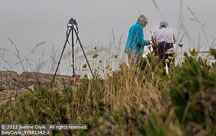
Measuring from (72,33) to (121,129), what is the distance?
515 cm

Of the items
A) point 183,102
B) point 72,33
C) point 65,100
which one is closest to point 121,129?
point 183,102

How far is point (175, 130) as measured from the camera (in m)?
1.43

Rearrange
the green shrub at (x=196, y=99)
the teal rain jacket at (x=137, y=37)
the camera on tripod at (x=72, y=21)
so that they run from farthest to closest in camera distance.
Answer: the camera on tripod at (x=72, y=21) < the teal rain jacket at (x=137, y=37) < the green shrub at (x=196, y=99)

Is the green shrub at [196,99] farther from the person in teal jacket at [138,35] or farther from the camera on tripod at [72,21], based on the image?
the camera on tripod at [72,21]

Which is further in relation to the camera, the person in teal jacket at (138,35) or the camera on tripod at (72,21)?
the camera on tripod at (72,21)

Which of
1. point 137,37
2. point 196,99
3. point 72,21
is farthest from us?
point 72,21

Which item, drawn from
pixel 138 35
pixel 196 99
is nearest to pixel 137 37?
pixel 138 35

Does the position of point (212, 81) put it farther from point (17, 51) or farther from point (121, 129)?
point (17, 51)

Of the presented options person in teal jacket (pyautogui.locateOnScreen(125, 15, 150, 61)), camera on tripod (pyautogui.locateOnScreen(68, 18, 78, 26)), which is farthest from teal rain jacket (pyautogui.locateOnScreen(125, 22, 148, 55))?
camera on tripod (pyautogui.locateOnScreen(68, 18, 78, 26))

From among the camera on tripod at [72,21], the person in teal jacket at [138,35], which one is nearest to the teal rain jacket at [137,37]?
the person in teal jacket at [138,35]

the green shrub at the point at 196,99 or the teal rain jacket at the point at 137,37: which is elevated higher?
the teal rain jacket at the point at 137,37

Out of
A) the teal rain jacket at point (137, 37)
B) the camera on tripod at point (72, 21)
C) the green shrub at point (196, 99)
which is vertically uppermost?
the camera on tripod at point (72, 21)

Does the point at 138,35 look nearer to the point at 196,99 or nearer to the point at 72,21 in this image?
the point at 72,21

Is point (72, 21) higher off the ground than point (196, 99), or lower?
higher
